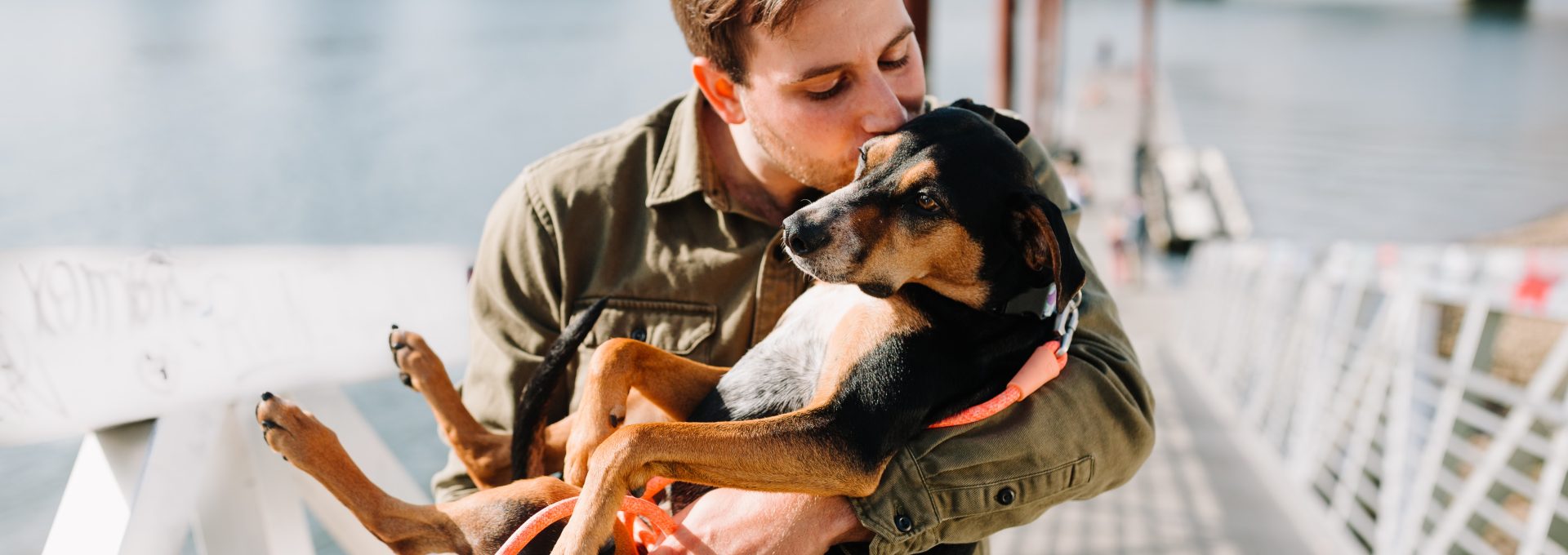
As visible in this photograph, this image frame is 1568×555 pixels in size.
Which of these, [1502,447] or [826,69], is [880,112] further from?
[1502,447]

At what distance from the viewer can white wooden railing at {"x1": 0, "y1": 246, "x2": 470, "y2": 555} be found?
1.52 metres

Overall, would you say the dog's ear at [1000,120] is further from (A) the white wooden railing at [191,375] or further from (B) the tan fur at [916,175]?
(A) the white wooden railing at [191,375]

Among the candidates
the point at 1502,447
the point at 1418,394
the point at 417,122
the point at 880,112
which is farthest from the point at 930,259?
the point at 417,122

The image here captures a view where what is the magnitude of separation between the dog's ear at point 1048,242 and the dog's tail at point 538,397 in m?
0.73

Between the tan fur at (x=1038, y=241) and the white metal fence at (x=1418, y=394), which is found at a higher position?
the tan fur at (x=1038, y=241)

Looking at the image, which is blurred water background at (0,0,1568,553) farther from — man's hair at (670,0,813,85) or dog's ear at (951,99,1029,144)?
dog's ear at (951,99,1029,144)

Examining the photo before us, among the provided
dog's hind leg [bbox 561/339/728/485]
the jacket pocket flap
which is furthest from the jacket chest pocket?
the jacket pocket flap

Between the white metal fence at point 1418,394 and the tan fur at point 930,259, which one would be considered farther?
the white metal fence at point 1418,394

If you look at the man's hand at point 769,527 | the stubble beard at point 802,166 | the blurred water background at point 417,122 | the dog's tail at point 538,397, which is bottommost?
the blurred water background at point 417,122

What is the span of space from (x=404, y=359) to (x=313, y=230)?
17.1m

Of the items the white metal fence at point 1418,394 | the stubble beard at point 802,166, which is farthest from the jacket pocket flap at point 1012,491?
the white metal fence at point 1418,394

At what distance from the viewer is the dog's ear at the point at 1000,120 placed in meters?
1.83

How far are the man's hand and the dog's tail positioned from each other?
302mm

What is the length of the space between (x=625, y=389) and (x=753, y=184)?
571 millimetres
